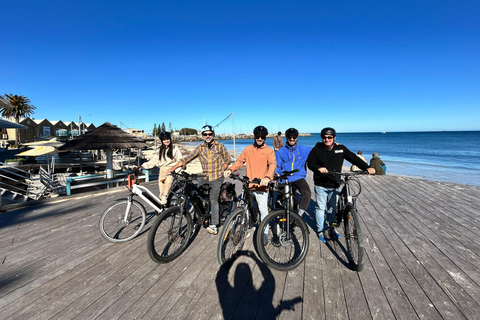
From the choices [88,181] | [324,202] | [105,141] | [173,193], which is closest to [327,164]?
[324,202]

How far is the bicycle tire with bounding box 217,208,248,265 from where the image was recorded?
278cm

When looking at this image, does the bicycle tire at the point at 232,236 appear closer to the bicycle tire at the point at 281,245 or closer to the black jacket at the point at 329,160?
the bicycle tire at the point at 281,245

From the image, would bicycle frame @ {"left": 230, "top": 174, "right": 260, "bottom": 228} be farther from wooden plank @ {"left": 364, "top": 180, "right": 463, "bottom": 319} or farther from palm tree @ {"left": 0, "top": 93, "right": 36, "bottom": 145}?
palm tree @ {"left": 0, "top": 93, "right": 36, "bottom": 145}

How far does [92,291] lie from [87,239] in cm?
166

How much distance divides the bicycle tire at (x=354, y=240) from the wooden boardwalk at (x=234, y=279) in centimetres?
14

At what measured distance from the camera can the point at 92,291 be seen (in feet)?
7.97

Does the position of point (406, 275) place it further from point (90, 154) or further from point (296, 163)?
point (90, 154)

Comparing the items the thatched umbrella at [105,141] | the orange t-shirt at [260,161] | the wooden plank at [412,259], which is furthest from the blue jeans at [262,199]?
the thatched umbrella at [105,141]

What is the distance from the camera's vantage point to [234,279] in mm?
2658

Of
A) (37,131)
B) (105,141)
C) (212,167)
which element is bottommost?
(212,167)

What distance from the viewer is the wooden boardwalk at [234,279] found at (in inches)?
85.2

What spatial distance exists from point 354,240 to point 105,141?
8.29 m

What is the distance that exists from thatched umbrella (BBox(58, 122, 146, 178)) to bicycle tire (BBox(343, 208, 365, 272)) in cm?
741

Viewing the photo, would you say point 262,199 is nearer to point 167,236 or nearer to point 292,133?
point 292,133
